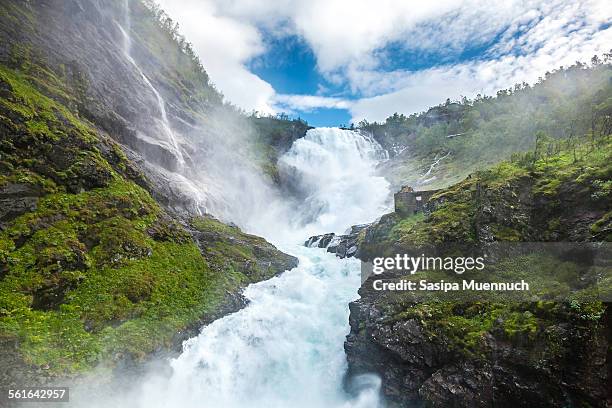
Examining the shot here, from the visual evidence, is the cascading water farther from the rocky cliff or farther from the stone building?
the stone building

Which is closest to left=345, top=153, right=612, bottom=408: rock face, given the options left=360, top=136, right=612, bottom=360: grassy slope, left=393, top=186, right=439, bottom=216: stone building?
left=360, top=136, right=612, bottom=360: grassy slope

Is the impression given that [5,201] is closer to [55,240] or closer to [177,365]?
[55,240]

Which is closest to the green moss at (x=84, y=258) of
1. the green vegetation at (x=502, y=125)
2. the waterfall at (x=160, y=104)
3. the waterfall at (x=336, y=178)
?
the waterfall at (x=160, y=104)

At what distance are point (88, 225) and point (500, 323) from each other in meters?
20.3

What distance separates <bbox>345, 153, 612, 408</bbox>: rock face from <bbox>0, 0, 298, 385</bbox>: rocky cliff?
10.3 m

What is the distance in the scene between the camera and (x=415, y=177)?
54.7 meters

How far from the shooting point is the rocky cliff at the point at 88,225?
44.4ft

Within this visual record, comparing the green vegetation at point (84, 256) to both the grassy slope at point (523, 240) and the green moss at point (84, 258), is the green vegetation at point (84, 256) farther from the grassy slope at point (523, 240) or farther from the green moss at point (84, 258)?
the grassy slope at point (523, 240)

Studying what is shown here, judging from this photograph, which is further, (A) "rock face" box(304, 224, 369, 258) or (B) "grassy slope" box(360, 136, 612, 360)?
(A) "rock face" box(304, 224, 369, 258)

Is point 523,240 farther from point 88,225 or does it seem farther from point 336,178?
point 336,178

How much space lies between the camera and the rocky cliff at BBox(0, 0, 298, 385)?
13531 mm

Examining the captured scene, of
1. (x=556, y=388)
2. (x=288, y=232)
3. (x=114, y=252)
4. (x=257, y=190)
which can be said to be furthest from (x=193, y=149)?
(x=556, y=388)

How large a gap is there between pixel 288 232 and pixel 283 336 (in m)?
33.0

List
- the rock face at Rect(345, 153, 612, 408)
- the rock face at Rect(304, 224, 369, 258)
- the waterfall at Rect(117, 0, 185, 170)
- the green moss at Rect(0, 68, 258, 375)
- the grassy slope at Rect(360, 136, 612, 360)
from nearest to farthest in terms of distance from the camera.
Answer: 1. the rock face at Rect(345, 153, 612, 408)
2. the grassy slope at Rect(360, 136, 612, 360)
3. the green moss at Rect(0, 68, 258, 375)
4. the rock face at Rect(304, 224, 369, 258)
5. the waterfall at Rect(117, 0, 185, 170)
